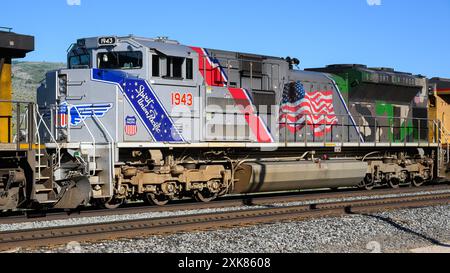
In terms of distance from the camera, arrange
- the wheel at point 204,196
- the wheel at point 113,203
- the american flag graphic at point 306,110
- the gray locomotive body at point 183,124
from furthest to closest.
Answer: the american flag graphic at point 306,110 → the wheel at point 204,196 → the wheel at point 113,203 → the gray locomotive body at point 183,124

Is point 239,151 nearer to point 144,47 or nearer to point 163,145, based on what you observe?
point 163,145

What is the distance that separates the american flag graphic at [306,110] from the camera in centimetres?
1690

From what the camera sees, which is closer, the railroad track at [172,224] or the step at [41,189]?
the railroad track at [172,224]

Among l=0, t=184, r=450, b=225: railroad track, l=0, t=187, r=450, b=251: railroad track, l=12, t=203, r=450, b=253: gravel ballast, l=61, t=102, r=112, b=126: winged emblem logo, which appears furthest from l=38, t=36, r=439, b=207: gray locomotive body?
l=12, t=203, r=450, b=253: gravel ballast

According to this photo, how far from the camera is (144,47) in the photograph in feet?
43.6

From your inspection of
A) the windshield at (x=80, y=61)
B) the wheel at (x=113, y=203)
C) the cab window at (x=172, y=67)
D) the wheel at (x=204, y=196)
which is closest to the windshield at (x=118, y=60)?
the windshield at (x=80, y=61)

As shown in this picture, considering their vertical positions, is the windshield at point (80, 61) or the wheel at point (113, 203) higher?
the windshield at point (80, 61)

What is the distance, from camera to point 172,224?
34.4ft

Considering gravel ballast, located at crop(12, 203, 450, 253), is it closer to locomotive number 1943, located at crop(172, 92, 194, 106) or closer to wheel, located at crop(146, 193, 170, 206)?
wheel, located at crop(146, 193, 170, 206)

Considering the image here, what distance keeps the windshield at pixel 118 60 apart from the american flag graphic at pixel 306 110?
481cm

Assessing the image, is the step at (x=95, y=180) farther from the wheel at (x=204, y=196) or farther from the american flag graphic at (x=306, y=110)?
the american flag graphic at (x=306, y=110)

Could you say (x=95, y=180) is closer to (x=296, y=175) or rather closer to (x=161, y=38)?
(x=161, y=38)

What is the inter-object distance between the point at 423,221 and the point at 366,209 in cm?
171
